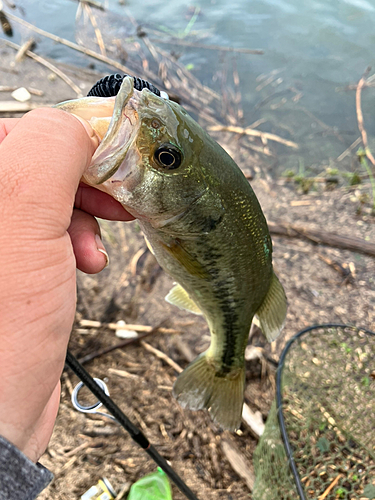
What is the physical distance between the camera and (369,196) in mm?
5797

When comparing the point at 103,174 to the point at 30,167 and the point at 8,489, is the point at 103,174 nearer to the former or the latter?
the point at 30,167

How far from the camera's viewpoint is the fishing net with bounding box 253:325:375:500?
8.52 feet

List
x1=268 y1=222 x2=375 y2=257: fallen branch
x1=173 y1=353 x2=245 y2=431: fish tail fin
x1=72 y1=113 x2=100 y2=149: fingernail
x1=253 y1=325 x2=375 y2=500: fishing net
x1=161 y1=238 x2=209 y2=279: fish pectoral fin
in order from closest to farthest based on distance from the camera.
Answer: x1=72 y1=113 x2=100 y2=149: fingernail
x1=161 y1=238 x2=209 y2=279: fish pectoral fin
x1=173 y1=353 x2=245 y2=431: fish tail fin
x1=253 y1=325 x2=375 y2=500: fishing net
x1=268 y1=222 x2=375 y2=257: fallen branch

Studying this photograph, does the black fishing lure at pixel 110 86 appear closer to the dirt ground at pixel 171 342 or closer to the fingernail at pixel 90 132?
the fingernail at pixel 90 132

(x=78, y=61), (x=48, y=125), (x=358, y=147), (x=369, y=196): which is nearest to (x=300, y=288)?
(x=369, y=196)

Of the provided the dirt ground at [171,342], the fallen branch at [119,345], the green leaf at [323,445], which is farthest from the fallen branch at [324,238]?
the green leaf at [323,445]

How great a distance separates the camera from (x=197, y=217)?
186 centimetres

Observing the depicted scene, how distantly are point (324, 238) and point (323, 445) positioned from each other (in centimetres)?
273

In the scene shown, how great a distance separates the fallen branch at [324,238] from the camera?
471cm

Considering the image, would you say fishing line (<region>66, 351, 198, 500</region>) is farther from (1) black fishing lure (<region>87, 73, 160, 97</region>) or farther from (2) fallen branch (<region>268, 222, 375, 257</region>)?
(2) fallen branch (<region>268, 222, 375, 257</region>)

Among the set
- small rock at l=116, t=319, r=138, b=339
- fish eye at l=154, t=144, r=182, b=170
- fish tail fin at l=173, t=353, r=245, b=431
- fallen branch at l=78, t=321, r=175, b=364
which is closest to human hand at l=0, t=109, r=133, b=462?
fish eye at l=154, t=144, r=182, b=170

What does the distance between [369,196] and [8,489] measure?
6.09 m

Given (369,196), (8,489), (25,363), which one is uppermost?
(25,363)

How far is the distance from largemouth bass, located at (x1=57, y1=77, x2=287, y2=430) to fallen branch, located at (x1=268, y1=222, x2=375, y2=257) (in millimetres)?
2778
